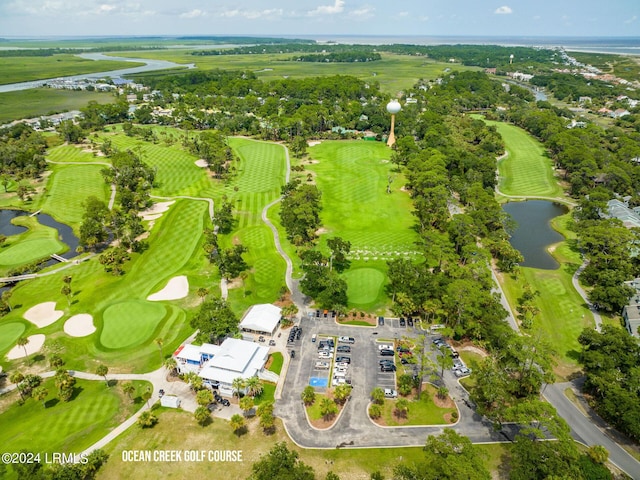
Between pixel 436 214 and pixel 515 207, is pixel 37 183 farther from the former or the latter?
pixel 515 207

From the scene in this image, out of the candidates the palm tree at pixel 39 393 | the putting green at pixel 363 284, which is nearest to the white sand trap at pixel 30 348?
the palm tree at pixel 39 393

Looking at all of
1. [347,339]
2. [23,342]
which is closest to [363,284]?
[347,339]

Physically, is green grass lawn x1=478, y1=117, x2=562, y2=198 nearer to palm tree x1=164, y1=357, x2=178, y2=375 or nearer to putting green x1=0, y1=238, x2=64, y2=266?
palm tree x1=164, y1=357, x2=178, y2=375

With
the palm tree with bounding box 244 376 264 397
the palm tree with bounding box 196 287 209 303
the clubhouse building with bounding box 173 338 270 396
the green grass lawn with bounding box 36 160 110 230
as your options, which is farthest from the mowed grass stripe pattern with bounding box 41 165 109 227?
the palm tree with bounding box 244 376 264 397

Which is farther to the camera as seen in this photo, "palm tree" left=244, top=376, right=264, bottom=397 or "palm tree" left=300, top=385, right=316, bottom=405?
"palm tree" left=300, top=385, right=316, bottom=405

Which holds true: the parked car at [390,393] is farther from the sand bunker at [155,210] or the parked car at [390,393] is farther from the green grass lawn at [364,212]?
the sand bunker at [155,210]

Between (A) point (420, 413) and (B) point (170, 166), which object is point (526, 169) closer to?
(A) point (420, 413)

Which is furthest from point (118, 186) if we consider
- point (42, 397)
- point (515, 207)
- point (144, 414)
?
point (515, 207)
